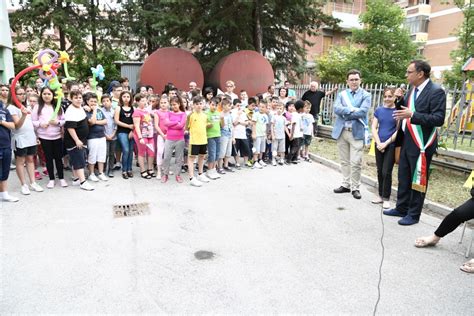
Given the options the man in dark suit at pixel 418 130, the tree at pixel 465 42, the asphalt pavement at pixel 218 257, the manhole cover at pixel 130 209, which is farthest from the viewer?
the tree at pixel 465 42

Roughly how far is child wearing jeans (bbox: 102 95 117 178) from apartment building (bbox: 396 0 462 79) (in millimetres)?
31280

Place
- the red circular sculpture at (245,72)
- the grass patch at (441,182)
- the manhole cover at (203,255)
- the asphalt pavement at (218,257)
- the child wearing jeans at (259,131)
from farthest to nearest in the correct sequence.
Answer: the red circular sculpture at (245,72), the child wearing jeans at (259,131), the grass patch at (441,182), the manhole cover at (203,255), the asphalt pavement at (218,257)

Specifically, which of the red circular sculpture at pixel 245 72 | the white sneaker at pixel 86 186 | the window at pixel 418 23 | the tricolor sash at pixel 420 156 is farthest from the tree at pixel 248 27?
the window at pixel 418 23

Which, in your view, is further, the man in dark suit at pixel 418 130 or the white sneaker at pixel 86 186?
the white sneaker at pixel 86 186

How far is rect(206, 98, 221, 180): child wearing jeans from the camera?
22.5 feet

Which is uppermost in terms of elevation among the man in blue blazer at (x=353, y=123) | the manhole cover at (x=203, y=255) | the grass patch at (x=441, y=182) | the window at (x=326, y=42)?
the window at (x=326, y=42)

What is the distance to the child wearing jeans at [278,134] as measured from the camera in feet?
26.4

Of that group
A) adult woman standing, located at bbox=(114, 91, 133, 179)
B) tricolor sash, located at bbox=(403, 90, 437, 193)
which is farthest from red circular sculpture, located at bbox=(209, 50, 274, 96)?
tricolor sash, located at bbox=(403, 90, 437, 193)

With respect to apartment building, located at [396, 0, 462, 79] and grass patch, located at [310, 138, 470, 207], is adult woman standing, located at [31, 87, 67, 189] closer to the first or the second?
grass patch, located at [310, 138, 470, 207]

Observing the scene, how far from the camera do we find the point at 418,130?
4.62 meters

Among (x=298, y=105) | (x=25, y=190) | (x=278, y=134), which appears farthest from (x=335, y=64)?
(x=25, y=190)

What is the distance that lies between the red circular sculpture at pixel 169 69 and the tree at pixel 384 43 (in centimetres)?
1199

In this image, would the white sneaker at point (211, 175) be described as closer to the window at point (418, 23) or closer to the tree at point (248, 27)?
the tree at point (248, 27)

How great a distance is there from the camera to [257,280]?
10.8ft
